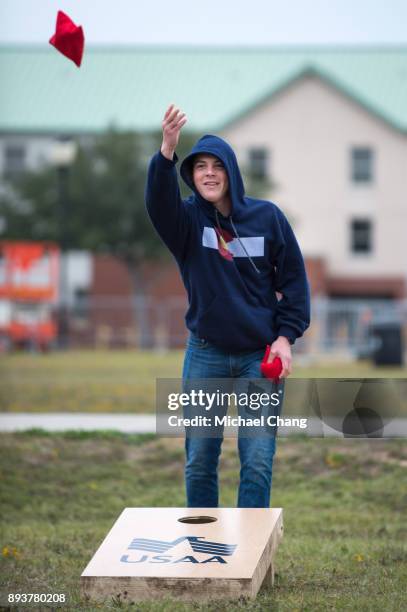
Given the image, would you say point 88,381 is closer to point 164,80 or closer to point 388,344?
point 388,344

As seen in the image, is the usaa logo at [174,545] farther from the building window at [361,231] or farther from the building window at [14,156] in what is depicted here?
the building window at [14,156]

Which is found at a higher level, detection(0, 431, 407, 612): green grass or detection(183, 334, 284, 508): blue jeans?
detection(183, 334, 284, 508): blue jeans

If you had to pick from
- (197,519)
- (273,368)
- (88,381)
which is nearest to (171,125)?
(273,368)

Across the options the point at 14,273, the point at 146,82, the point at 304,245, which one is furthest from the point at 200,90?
the point at 14,273

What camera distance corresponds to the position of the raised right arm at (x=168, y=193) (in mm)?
4773

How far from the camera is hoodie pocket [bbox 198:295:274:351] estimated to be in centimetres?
504

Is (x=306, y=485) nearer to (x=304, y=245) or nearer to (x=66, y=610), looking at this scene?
(x=66, y=610)

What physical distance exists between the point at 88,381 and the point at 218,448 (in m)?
12.2

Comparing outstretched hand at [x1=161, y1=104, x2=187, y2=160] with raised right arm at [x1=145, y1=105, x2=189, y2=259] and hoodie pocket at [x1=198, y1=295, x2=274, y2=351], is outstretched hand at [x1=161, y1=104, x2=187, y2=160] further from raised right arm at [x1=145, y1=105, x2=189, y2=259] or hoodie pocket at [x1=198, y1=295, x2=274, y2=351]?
hoodie pocket at [x1=198, y1=295, x2=274, y2=351]

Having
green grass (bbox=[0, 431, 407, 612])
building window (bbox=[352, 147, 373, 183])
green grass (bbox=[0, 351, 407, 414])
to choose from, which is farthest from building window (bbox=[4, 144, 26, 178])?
green grass (bbox=[0, 431, 407, 612])

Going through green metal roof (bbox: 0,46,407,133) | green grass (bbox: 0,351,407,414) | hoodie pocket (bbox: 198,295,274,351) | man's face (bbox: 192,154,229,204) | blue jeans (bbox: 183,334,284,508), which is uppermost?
green metal roof (bbox: 0,46,407,133)

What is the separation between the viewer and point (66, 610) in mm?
4410

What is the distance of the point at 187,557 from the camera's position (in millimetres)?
4438

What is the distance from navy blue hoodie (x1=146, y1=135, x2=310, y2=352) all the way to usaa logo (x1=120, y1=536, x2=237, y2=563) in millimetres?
909
